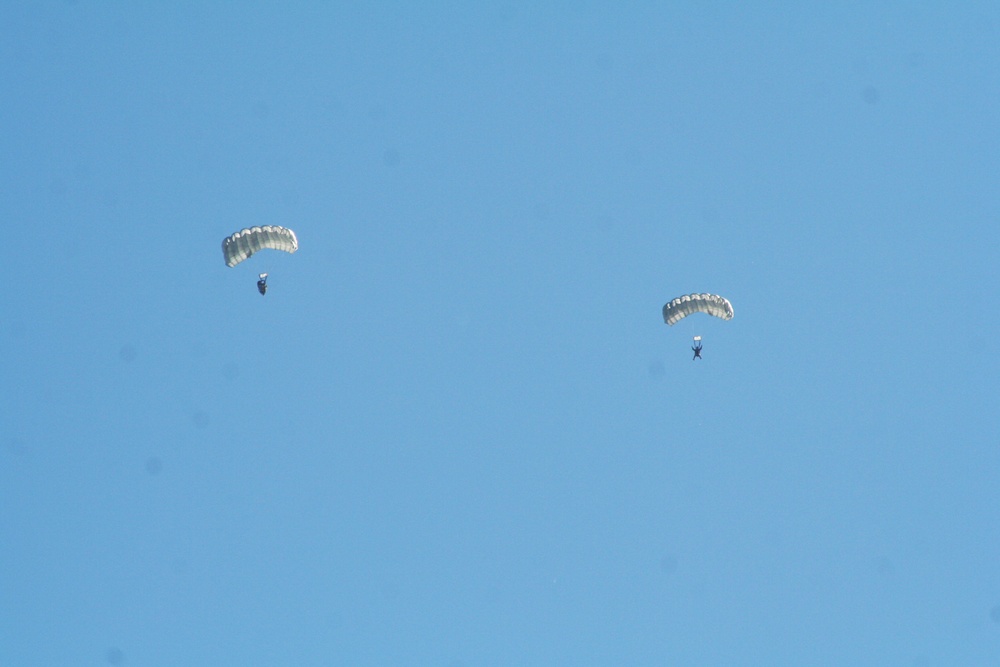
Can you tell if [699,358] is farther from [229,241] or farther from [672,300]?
[229,241]

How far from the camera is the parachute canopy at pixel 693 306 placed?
88.2 metres

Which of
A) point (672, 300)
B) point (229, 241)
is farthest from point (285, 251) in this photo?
point (672, 300)

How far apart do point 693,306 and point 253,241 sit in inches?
772

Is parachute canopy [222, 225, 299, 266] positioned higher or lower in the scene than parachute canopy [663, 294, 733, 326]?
lower

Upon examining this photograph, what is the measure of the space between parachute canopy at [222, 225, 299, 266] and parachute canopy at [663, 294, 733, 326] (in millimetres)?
17052

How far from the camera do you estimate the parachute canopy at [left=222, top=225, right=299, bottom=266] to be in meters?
85.1

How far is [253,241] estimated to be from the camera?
85.2 metres

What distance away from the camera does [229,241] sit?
8525cm

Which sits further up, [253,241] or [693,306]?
[693,306]

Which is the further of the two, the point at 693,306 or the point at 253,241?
the point at 693,306

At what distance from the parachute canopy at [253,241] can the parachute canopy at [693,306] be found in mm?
17052

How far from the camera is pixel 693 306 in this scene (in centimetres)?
8825

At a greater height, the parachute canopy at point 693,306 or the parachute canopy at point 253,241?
the parachute canopy at point 693,306

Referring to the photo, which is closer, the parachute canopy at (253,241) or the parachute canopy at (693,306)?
the parachute canopy at (253,241)
